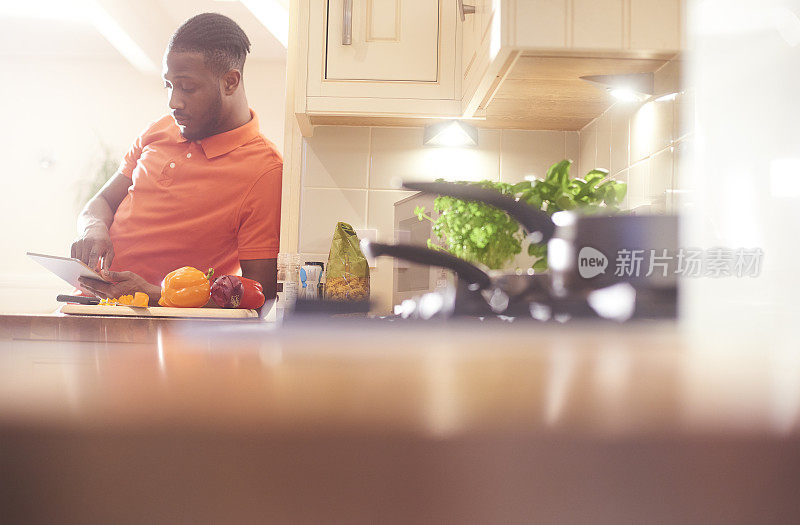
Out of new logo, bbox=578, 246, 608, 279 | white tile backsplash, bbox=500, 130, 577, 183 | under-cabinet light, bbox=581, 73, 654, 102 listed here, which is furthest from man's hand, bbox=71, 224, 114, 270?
new logo, bbox=578, 246, 608, 279

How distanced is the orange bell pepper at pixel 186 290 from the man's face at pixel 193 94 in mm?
870

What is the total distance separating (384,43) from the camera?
6.48 feet

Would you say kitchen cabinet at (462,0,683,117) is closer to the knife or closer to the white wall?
the knife

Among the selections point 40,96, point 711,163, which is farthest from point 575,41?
point 40,96

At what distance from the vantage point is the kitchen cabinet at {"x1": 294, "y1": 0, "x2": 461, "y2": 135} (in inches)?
76.9

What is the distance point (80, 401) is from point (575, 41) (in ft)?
4.64

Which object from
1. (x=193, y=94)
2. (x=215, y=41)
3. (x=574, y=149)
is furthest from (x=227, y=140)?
(x=574, y=149)

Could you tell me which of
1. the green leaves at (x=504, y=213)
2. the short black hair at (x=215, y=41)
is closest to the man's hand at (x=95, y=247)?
the short black hair at (x=215, y=41)

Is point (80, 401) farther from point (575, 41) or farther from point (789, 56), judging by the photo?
point (575, 41)

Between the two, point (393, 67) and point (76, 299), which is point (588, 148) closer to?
point (393, 67)

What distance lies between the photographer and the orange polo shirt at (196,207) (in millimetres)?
2713

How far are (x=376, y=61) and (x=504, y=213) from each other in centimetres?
79

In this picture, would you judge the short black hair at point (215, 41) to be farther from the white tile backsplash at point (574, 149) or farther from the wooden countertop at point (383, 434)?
the wooden countertop at point (383, 434)

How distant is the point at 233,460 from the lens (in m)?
0.06
